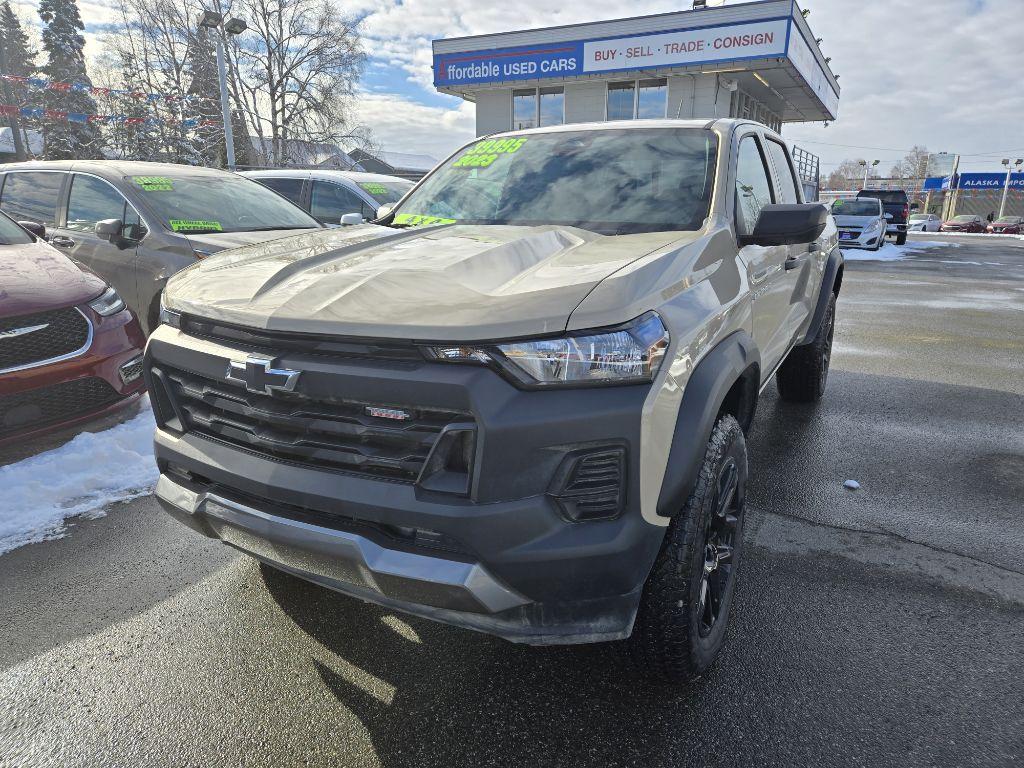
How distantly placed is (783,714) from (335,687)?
1376 millimetres

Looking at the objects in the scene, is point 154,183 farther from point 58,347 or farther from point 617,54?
point 617,54

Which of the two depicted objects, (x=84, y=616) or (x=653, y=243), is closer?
(x=653, y=243)

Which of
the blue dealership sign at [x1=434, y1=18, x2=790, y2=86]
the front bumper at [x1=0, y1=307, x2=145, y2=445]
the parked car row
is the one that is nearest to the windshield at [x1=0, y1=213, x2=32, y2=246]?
the parked car row

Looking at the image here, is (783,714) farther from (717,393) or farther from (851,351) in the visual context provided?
(851,351)

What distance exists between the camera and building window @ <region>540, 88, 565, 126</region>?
72.9 feet

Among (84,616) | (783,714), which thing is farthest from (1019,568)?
(84,616)

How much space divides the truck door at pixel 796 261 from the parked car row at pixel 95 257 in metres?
2.42

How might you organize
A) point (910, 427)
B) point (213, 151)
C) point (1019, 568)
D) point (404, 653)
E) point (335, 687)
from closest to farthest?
point (335, 687) → point (404, 653) → point (1019, 568) → point (910, 427) → point (213, 151)

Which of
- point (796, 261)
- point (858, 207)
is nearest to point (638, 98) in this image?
point (858, 207)

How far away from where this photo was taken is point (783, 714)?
1.96 m

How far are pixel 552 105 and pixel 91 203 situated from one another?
1930 cm

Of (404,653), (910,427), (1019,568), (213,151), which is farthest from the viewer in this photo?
(213,151)

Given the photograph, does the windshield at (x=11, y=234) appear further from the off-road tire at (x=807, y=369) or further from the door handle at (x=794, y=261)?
the off-road tire at (x=807, y=369)

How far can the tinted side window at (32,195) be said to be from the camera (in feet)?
19.5
